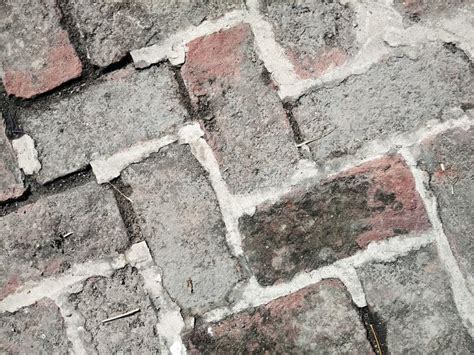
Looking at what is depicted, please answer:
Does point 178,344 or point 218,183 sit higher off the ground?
point 218,183

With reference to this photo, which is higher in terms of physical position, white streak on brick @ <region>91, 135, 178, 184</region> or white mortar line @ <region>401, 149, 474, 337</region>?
white streak on brick @ <region>91, 135, 178, 184</region>

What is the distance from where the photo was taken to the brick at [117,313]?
1197 millimetres

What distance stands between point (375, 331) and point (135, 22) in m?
0.75

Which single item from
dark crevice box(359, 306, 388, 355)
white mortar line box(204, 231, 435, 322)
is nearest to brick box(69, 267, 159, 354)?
white mortar line box(204, 231, 435, 322)

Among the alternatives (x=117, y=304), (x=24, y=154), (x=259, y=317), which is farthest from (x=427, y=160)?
(x=24, y=154)

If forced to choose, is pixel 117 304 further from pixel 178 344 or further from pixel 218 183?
pixel 218 183

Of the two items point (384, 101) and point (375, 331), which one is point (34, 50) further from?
point (375, 331)

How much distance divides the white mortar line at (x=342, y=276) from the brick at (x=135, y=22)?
510 millimetres

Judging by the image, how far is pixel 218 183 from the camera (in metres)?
1.21

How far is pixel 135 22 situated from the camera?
48.9 inches

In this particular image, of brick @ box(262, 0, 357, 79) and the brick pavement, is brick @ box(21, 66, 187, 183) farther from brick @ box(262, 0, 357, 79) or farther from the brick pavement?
brick @ box(262, 0, 357, 79)

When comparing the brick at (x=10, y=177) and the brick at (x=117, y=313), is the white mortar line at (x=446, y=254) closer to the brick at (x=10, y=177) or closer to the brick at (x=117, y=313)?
the brick at (x=117, y=313)

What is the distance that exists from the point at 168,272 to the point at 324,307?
30cm

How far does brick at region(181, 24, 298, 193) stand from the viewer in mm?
1201
